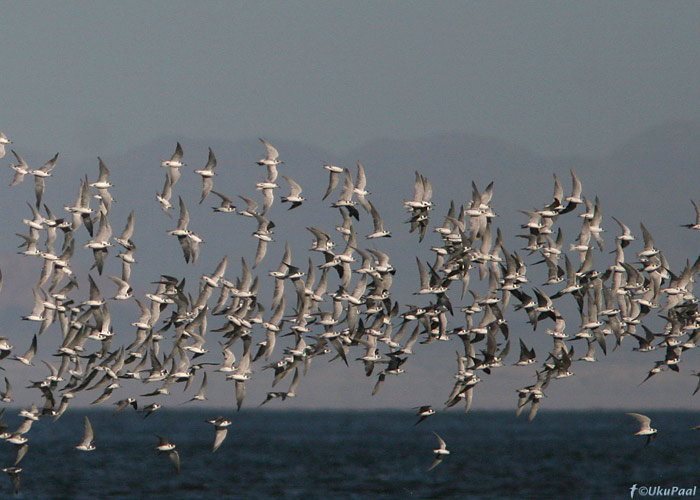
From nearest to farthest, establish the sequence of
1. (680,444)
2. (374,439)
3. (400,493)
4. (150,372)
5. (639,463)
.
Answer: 1. (150,372)
2. (400,493)
3. (639,463)
4. (680,444)
5. (374,439)

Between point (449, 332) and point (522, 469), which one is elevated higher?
point (449, 332)

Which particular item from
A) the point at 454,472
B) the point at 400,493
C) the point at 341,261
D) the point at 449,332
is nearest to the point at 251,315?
the point at 341,261

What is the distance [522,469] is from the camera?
12469 centimetres

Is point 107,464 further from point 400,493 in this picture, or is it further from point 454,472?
point 400,493

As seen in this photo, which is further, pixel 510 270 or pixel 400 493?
pixel 400 493

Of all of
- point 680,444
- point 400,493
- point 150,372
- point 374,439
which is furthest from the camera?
point 374,439

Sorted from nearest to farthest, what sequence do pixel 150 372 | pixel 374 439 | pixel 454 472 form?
1. pixel 150 372
2. pixel 454 472
3. pixel 374 439

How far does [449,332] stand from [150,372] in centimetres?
1507

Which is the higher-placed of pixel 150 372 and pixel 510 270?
pixel 510 270

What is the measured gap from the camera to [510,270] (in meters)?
62.7

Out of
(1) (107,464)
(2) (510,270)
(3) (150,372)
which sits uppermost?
(2) (510,270)

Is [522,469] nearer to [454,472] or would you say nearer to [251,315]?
[454,472]

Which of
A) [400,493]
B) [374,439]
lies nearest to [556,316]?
[400,493]

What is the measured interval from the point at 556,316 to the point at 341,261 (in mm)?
11080
